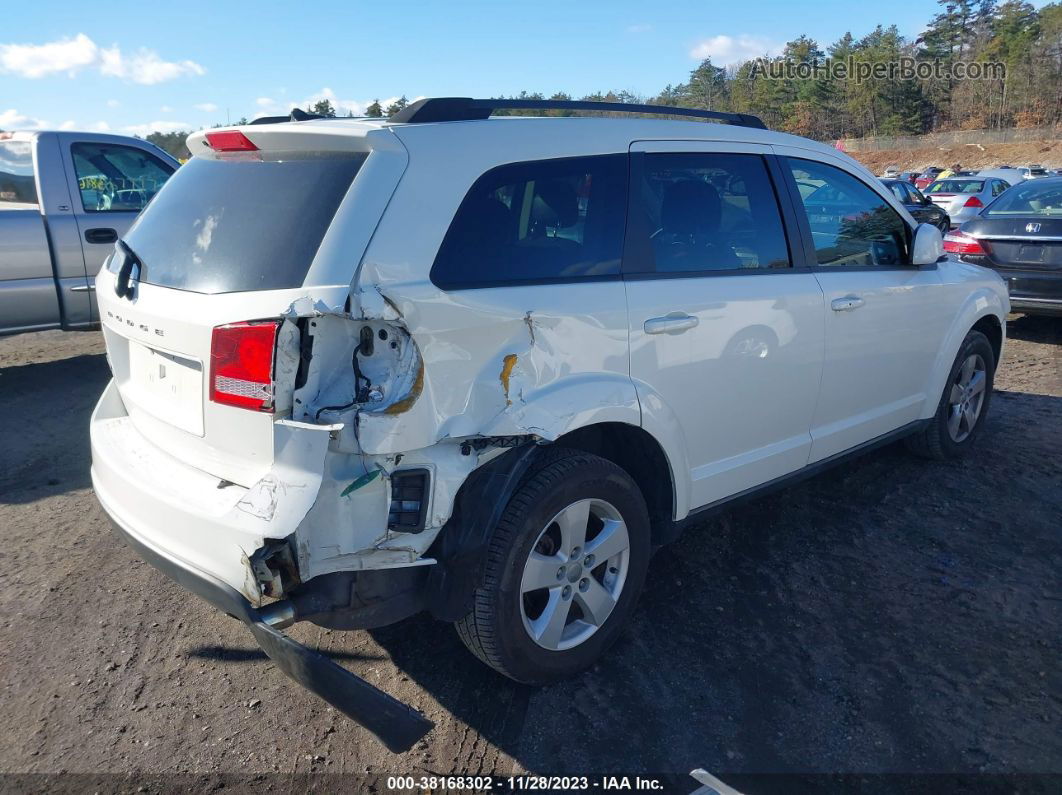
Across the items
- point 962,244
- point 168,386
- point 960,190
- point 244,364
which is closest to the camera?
point 244,364

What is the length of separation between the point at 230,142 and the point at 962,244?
7.97 m

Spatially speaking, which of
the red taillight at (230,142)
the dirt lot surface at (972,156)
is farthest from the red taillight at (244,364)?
the dirt lot surface at (972,156)

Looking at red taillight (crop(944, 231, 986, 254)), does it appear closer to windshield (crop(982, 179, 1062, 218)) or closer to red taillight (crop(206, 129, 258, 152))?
windshield (crop(982, 179, 1062, 218))

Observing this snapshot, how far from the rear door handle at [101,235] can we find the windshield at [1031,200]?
8700 millimetres

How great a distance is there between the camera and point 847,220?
158 inches

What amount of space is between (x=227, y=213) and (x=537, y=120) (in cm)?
111

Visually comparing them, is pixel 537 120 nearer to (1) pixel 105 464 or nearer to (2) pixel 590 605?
(2) pixel 590 605

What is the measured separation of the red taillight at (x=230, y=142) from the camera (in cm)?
273

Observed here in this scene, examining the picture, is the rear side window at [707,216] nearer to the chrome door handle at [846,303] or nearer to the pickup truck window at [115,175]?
the chrome door handle at [846,303]

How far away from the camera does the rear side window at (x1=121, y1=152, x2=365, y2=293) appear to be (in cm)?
240

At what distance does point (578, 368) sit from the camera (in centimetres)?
274

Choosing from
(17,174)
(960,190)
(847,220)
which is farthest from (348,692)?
(960,190)

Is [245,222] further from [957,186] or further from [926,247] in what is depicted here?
[957,186]

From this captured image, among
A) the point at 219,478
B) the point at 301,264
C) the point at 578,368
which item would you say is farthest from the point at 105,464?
the point at 578,368
